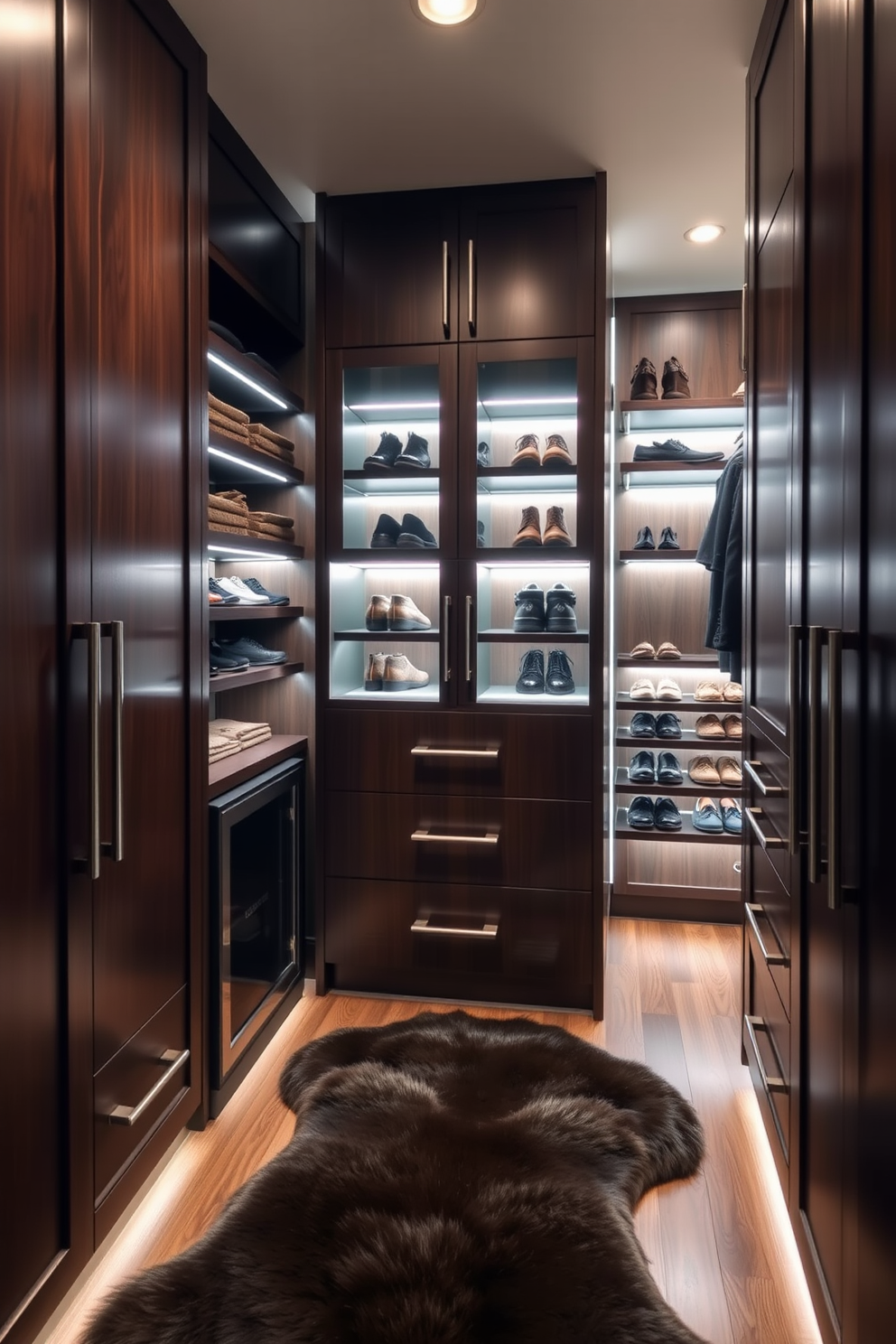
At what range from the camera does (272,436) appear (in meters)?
2.60

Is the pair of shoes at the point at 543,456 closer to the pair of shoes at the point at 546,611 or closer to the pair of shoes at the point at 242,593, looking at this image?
the pair of shoes at the point at 546,611

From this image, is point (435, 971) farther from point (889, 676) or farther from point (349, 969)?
point (889, 676)

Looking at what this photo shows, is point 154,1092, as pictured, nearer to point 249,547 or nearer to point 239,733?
point 239,733

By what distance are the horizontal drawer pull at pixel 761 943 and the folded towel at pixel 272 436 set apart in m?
1.86

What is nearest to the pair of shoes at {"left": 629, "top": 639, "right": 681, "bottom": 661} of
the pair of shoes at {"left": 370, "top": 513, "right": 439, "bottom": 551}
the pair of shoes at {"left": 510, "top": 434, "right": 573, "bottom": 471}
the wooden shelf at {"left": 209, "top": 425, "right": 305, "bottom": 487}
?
the pair of shoes at {"left": 510, "top": 434, "right": 573, "bottom": 471}

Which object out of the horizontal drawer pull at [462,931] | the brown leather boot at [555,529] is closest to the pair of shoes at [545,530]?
the brown leather boot at [555,529]

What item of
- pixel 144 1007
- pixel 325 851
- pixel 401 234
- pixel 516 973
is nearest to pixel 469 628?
pixel 325 851

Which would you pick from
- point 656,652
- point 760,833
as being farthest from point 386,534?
point 760,833

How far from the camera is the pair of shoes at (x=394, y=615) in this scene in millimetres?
2771

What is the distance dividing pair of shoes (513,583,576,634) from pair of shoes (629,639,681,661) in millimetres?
762

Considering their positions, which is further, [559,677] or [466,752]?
[559,677]

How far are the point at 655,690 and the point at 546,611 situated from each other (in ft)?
3.04

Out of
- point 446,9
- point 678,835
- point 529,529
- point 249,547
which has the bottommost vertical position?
point 678,835

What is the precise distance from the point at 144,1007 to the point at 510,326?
6.88ft
